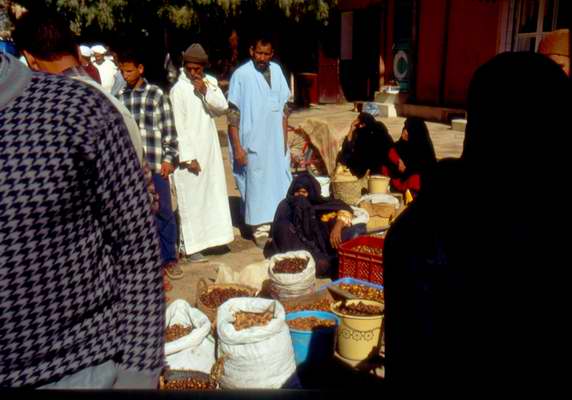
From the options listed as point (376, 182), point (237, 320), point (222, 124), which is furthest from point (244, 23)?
point (237, 320)

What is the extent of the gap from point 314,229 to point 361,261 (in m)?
0.86

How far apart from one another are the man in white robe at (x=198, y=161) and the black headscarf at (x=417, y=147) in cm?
240

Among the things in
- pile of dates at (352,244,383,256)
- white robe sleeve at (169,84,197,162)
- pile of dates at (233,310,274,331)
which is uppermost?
white robe sleeve at (169,84,197,162)

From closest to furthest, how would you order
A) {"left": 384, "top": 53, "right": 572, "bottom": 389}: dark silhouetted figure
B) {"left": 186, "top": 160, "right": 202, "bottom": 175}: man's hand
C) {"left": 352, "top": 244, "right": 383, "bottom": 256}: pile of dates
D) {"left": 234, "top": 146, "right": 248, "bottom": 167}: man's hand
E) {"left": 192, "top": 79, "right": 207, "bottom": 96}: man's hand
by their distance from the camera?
{"left": 384, "top": 53, "right": 572, "bottom": 389}: dark silhouetted figure, {"left": 352, "top": 244, "right": 383, "bottom": 256}: pile of dates, {"left": 192, "top": 79, "right": 207, "bottom": 96}: man's hand, {"left": 186, "top": 160, "right": 202, "bottom": 175}: man's hand, {"left": 234, "top": 146, "right": 248, "bottom": 167}: man's hand

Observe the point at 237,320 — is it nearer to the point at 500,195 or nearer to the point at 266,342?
the point at 266,342

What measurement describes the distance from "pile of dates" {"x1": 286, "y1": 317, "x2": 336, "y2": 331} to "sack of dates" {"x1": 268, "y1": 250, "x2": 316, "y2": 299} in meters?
0.33

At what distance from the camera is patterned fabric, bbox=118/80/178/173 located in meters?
4.48

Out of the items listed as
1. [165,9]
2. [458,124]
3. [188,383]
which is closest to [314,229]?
[188,383]

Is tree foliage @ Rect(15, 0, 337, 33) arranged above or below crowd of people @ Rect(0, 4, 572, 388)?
above

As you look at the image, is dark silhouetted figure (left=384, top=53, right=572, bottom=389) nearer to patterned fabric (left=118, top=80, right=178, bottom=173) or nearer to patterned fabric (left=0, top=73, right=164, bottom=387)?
patterned fabric (left=0, top=73, right=164, bottom=387)

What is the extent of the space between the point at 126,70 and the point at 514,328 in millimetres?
3567

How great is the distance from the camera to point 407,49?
45.2ft

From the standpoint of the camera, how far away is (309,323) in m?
3.80

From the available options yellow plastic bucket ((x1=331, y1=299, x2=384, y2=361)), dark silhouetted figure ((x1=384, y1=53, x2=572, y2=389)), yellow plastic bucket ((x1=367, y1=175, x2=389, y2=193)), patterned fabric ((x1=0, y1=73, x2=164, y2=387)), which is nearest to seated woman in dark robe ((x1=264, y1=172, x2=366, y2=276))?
yellow plastic bucket ((x1=331, y1=299, x2=384, y2=361))
